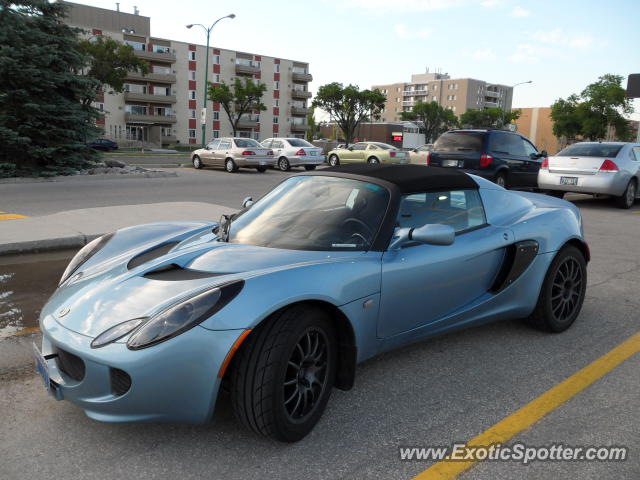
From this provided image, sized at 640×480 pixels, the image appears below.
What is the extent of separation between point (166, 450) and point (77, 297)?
0.91 m

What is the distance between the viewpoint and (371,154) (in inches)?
1062

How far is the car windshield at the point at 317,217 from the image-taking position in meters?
3.15

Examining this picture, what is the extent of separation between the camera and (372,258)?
3.03m

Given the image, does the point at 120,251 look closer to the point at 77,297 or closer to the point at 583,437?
the point at 77,297

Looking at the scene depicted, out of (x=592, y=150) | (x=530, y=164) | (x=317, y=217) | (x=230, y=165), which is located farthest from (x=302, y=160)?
(x=317, y=217)

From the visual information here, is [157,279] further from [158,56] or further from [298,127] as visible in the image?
[298,127]

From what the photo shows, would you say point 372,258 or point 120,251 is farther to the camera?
point 120,251

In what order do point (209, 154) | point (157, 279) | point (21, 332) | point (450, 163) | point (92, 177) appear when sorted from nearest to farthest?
point (157, 279) → point (21, 332) → point (450, 163) → point (92, 177) → point (209, 154)

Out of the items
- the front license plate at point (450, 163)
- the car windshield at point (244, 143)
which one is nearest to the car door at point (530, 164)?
the front license plate at point (450, 163)

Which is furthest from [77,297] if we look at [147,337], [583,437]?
[583,437]

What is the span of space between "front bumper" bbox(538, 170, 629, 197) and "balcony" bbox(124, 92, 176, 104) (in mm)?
62176

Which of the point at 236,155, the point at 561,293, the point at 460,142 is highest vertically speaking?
the point at 460,142

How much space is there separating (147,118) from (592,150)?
61.2m

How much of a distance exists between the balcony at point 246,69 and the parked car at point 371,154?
5187 centimetres
